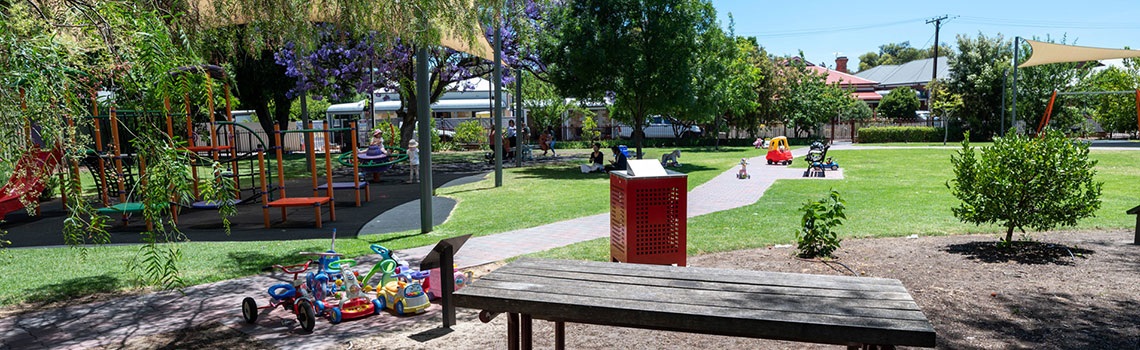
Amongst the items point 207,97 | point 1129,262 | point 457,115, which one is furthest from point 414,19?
point 457,115

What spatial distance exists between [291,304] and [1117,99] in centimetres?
4310

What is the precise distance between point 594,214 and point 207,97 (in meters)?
7.45

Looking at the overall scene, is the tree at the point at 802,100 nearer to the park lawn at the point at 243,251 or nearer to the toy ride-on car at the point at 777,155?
the toy ride-on car at the point at 777,155

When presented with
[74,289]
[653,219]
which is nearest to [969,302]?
[653,219]

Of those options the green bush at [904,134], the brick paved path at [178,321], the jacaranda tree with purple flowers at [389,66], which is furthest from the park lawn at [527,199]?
the green bush at [904,134]

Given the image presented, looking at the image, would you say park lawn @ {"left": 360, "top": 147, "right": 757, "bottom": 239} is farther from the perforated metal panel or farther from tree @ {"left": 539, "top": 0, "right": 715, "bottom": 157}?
the perforated metal panel

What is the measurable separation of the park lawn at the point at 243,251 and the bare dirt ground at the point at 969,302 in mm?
2096

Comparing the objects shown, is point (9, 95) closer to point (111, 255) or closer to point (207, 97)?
point (207, 97)

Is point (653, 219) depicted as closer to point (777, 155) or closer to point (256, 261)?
point (256, 261)

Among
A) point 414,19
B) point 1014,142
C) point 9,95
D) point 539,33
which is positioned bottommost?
point 1014,142

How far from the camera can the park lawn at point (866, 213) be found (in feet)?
28.1

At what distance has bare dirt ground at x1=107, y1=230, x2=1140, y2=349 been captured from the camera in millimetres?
4809

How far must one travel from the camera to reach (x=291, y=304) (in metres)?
5.67

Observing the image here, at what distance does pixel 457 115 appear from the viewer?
165ft
